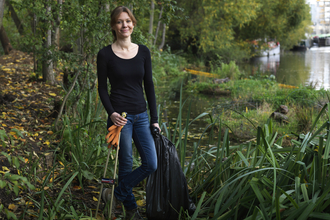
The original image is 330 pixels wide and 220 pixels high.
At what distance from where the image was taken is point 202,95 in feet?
39.0

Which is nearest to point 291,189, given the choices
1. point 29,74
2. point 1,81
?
point 1,81

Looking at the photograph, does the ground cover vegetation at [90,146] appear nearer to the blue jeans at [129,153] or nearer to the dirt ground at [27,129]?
the dirt ground at [27,129]

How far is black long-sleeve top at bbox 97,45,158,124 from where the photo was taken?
2641 mm

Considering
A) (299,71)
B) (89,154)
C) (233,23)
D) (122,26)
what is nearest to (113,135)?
(122,26)

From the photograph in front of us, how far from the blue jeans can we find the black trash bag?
0.08m

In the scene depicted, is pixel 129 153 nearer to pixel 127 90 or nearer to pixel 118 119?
pixel 118 119

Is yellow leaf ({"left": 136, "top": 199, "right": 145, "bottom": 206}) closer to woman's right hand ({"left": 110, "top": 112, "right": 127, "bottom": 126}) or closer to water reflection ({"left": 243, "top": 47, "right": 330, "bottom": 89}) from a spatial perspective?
woman's right hand ({"left": 110, "top": 112, "right": 127, "bottom": 126})

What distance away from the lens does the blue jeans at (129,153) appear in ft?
8.91

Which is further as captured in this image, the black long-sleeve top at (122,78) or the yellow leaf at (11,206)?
the yellow leaf at (11,206)

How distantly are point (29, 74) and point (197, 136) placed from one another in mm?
4823

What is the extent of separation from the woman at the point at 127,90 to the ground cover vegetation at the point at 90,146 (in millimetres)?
388

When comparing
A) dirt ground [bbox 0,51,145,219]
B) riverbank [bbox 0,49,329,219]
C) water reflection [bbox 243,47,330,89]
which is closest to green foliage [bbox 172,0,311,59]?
water reflection [bbox 243,47,330,89]

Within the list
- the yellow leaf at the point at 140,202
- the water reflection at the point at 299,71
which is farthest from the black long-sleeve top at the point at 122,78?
the water reflection at the point at 299,71

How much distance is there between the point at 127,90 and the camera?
2.70m
